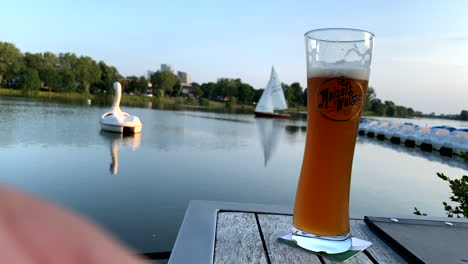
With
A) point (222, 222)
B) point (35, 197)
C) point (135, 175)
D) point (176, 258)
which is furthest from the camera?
point (135, 175)

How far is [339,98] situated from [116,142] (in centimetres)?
1196

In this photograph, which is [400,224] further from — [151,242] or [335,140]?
[151,242]

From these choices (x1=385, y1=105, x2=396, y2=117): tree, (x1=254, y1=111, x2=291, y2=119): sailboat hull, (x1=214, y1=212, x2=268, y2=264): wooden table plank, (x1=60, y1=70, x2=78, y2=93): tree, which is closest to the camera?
(x1=214, y1=212, x2=268, y2=264): wooden table plank

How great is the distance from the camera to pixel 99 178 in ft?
23.4

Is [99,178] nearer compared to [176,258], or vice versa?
[176,258]

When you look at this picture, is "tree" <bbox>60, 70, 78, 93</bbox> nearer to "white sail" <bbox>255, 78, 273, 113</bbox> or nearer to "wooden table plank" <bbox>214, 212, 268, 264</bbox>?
"white sail" <bbox>255, 78, 273, 113</bbox>

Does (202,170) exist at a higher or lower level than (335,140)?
lower

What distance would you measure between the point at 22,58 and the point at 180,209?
60.0 m

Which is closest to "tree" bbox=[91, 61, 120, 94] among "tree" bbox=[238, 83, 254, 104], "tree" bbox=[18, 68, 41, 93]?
"tree" bbox=[18, 68, 41, 93]

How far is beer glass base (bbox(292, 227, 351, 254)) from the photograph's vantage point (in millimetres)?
942

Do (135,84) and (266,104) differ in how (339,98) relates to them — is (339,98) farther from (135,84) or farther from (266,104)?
(135,84)

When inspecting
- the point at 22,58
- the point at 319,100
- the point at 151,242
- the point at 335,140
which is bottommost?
the point at 151,242

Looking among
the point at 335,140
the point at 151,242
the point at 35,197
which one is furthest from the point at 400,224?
the point at 151,242

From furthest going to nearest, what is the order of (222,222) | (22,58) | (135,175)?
(22,58) → (135,175) → (222,222)
